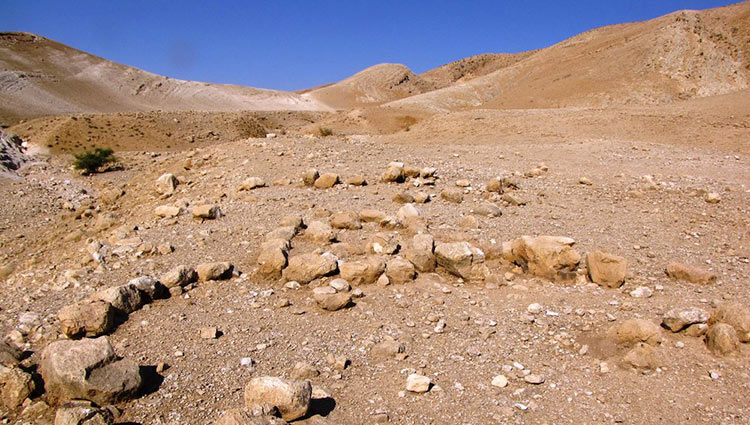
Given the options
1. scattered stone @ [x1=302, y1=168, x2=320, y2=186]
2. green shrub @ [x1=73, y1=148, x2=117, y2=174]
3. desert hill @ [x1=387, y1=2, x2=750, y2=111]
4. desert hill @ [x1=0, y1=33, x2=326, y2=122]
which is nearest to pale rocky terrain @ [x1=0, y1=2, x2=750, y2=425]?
scattered stone @ [x1=302, y1=168, x2=320, y2=186]

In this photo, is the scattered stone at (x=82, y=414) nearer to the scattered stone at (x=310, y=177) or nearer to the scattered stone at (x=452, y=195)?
the scattered stone at (x=452, y=195)

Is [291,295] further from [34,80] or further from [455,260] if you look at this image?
[34,80]

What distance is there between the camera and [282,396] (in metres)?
2.74

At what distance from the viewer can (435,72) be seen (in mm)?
63219

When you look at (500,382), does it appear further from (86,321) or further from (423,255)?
(86,321)

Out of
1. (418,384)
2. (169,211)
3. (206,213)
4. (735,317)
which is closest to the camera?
(418,384)

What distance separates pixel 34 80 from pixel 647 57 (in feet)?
134

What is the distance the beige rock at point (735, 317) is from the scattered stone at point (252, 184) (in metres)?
6.76

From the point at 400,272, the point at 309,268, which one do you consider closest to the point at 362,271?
the point at 400,272

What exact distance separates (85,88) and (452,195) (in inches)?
1630

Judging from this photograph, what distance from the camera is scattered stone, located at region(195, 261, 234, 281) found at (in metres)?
4.75

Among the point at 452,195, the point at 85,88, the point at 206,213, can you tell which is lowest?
the point at 452,195

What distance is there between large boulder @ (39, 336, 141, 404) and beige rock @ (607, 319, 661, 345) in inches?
138

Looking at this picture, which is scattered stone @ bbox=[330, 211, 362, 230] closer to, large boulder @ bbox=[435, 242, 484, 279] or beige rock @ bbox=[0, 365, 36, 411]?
large boulder @ bbox=[435, 242, 484, 279]
